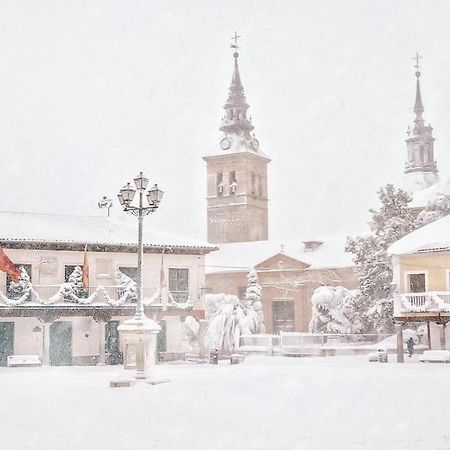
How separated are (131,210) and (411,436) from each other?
39.8 feet

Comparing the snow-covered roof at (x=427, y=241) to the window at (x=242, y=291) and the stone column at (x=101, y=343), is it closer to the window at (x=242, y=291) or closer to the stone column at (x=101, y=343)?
the stone column at (x=101, y=343)

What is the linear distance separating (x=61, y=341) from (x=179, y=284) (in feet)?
19.9

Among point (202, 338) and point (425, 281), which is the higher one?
point (425, 281)

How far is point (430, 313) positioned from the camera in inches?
1217

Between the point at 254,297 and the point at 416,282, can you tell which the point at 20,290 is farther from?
the point at 254,297

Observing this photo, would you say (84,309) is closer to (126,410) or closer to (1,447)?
(126,410)

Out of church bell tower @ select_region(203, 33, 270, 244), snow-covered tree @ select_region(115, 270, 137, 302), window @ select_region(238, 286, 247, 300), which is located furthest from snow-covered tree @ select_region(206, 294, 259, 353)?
church bell tower @ select_region(203, 33, 270, 244)

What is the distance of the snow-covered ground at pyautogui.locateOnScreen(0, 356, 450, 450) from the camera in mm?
11438

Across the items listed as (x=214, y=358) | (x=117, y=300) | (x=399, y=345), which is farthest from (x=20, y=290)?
(x=399, y=345)

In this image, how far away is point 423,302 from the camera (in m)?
31.9

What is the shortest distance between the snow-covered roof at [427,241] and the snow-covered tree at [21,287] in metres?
14.9

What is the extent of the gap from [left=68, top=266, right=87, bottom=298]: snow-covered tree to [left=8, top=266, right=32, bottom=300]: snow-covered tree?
178cm

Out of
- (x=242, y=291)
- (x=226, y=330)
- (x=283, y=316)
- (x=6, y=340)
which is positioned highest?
(x=242, y=291)

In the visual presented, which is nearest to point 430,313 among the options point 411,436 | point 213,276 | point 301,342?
point 301,342
